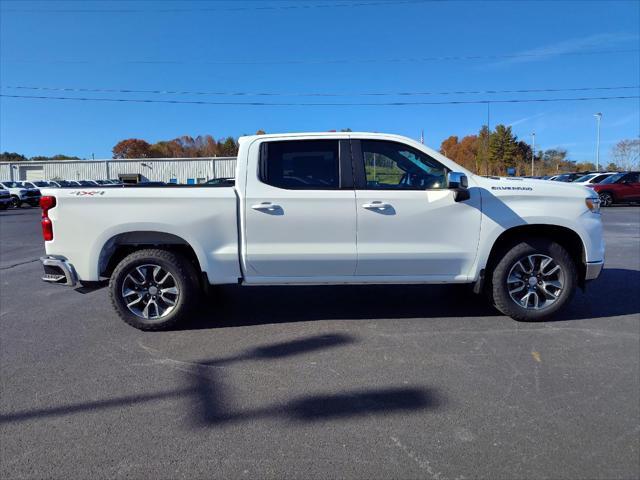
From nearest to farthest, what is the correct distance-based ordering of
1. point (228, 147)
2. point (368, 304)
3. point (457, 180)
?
point (457, 180) < point (368, 304) < point (228, 147)

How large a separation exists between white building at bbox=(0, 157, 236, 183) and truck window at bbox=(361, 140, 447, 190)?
5191 cm

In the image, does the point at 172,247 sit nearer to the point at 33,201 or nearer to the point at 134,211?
the point at 134,211

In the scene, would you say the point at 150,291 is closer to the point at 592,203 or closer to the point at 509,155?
the point at 592,203

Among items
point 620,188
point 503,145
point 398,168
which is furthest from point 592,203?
point 503,145

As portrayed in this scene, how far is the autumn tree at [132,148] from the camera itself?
4124 inches

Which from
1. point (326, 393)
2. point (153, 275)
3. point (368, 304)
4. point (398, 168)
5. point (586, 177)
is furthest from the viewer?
point (586, 177)

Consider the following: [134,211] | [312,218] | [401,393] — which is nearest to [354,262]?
[312,218]

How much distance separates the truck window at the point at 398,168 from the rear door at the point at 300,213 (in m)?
0.24

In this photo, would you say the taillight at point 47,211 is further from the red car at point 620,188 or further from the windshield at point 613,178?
the windshield at point 613,178

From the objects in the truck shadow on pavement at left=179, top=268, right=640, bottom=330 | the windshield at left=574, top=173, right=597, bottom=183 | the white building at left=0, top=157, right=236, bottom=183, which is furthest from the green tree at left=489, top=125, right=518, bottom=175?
the truck shadow on pavement at left=179, top=268, right=640, bottom=330

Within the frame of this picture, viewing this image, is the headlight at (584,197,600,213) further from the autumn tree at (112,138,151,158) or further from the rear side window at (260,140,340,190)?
the autumn tree at (112,138,151,158)

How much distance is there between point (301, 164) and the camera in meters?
4.79

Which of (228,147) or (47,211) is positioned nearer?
(47,211)

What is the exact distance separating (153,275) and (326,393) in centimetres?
237
